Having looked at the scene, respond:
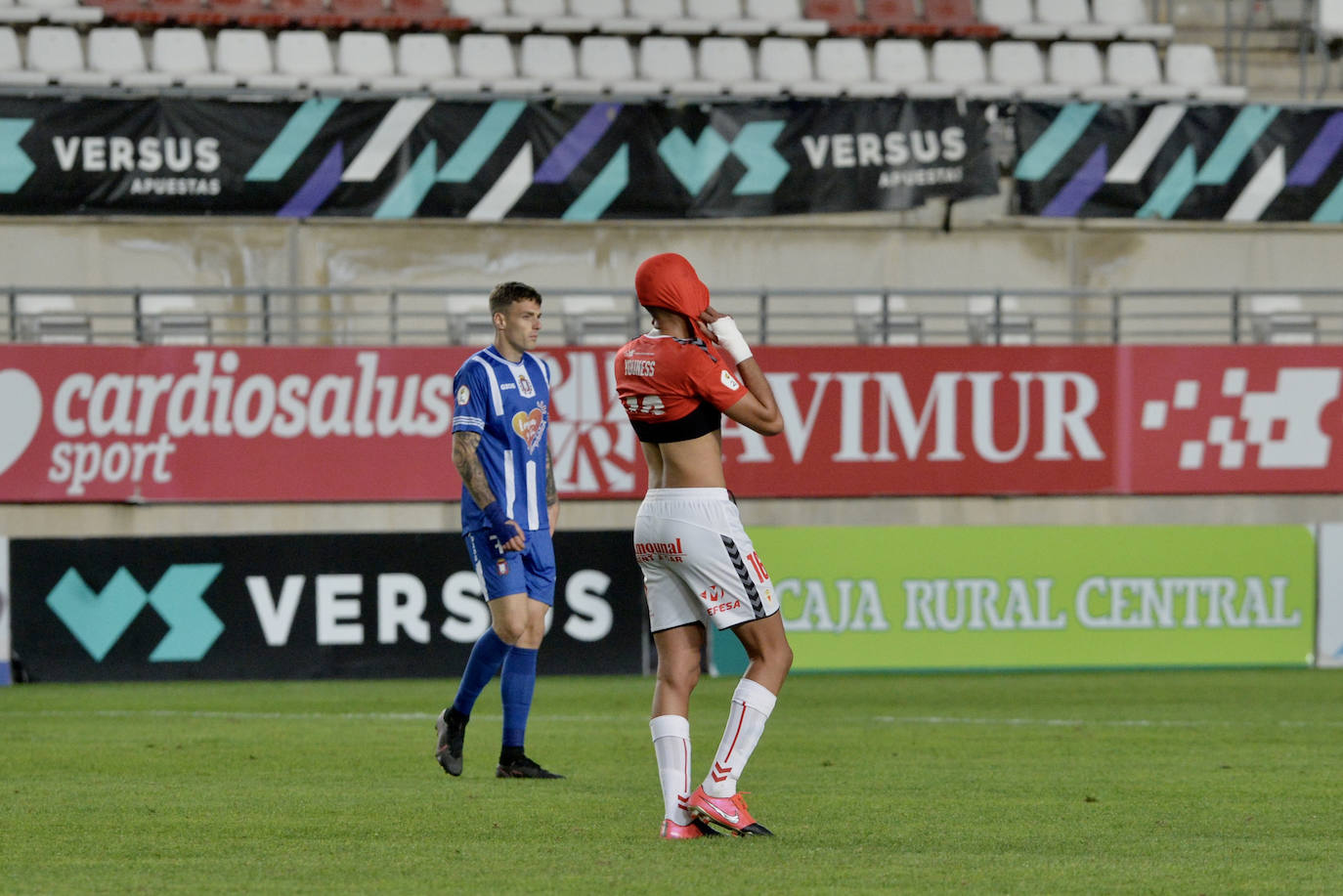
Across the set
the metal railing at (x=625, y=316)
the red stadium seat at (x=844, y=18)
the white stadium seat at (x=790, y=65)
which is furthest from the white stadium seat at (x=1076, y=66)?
the metal railing at (x=625, y=316)

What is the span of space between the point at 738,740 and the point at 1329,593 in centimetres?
1253

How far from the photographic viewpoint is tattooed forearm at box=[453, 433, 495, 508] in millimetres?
8539

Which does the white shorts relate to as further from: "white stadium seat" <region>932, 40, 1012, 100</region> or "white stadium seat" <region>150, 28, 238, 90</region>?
"white stadium seat" <region>932, 40, 1012, 100</region>

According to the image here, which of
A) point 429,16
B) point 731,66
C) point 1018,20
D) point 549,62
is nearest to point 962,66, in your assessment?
point 1018,20

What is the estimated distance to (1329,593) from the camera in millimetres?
17656

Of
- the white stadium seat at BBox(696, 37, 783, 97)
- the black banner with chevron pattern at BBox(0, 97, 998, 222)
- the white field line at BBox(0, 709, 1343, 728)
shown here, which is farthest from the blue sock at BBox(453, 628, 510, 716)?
the white stadium seat at BBox(696, 37, 783, 97)

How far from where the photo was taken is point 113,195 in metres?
19.8

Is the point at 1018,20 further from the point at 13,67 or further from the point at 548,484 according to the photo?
the point at 548,484

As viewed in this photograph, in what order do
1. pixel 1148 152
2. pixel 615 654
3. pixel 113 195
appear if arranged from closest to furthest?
pixel 615 654 → pixel 113 195 → pixel 1148 152

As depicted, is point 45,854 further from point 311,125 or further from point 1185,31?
point 1185,31

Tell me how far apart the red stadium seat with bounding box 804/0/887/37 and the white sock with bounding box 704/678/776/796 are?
19.6 metres

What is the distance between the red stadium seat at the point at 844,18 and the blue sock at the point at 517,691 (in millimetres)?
17669

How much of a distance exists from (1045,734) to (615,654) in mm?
6333

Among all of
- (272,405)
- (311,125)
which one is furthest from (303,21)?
(272,405)
